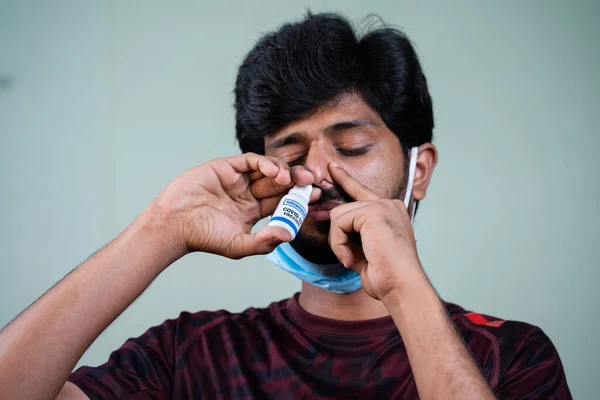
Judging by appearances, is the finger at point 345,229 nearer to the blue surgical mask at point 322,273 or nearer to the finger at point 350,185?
the finger at point 350,185

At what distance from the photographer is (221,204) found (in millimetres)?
1367

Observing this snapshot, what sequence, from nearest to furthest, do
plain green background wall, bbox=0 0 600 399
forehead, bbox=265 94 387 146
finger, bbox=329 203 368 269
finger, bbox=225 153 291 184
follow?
finger, bbox=329 203 368 269 < finger, bbox=225 153 291 184 < forehead, bbox=265 94 387 146 < plain green background wall, bbox=0 0 600 399

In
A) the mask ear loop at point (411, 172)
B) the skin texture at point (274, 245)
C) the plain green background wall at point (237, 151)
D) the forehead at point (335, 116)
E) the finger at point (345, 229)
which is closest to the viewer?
the skin texture at point (274, 245)

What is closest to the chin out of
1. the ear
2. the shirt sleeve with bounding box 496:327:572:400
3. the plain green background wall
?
the ear

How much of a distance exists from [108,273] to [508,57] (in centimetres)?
197

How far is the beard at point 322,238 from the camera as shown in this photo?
1.39 m

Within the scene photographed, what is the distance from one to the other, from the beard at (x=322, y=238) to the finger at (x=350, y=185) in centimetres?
6

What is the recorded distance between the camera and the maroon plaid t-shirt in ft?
4.25

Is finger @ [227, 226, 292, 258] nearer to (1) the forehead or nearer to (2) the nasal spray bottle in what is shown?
(2) the nasal spray bottle

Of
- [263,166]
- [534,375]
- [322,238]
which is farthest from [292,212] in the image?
[534,375]

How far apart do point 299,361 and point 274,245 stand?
0.39 m

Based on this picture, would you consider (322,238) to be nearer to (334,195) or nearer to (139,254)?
(334,195)

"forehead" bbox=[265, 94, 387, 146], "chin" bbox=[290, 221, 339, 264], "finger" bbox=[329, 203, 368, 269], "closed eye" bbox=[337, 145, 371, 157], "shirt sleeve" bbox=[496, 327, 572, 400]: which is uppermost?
"forehead" bbox=[265, 94, 387, 146]

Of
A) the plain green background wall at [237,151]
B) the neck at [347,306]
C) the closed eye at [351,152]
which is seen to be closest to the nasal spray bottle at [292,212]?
the closed eye at [351,152]
